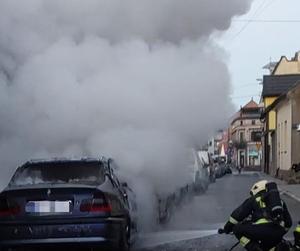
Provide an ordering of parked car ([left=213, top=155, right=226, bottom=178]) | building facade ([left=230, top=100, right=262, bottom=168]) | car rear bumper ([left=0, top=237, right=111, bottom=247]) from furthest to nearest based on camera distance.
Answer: building facade ([left=230, top=100, right=262, bottom=168]) → parked car ([left=213, top=155, right=226, bottom=178]) → car rear bumper ([left=0, top=237, right=111, bottom=247])

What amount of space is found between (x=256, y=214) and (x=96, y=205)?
1938 millimetres

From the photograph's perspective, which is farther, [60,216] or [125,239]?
[125,239]

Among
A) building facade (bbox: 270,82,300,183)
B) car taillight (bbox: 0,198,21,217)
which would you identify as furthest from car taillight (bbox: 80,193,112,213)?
building facade (bbox: 270,82,300,183)

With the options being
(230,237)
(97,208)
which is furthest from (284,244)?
(230,237)

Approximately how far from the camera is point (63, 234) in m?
8.17

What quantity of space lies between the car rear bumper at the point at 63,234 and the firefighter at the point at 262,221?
61.7 inches

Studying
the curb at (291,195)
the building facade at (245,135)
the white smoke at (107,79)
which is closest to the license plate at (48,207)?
the white smoke at (107,79)

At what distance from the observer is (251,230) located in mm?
7035

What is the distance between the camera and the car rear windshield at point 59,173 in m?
8.94

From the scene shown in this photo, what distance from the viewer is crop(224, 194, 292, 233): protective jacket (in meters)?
7.07

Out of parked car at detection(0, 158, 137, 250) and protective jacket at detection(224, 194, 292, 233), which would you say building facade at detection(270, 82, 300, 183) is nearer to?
parked car at detection(0, 158, 137, 250)

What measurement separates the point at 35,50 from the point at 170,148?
2.65 m

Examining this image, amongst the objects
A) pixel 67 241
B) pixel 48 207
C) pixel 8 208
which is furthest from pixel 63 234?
pixel 8 208

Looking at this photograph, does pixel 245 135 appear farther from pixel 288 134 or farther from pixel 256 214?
pixel 256 214
